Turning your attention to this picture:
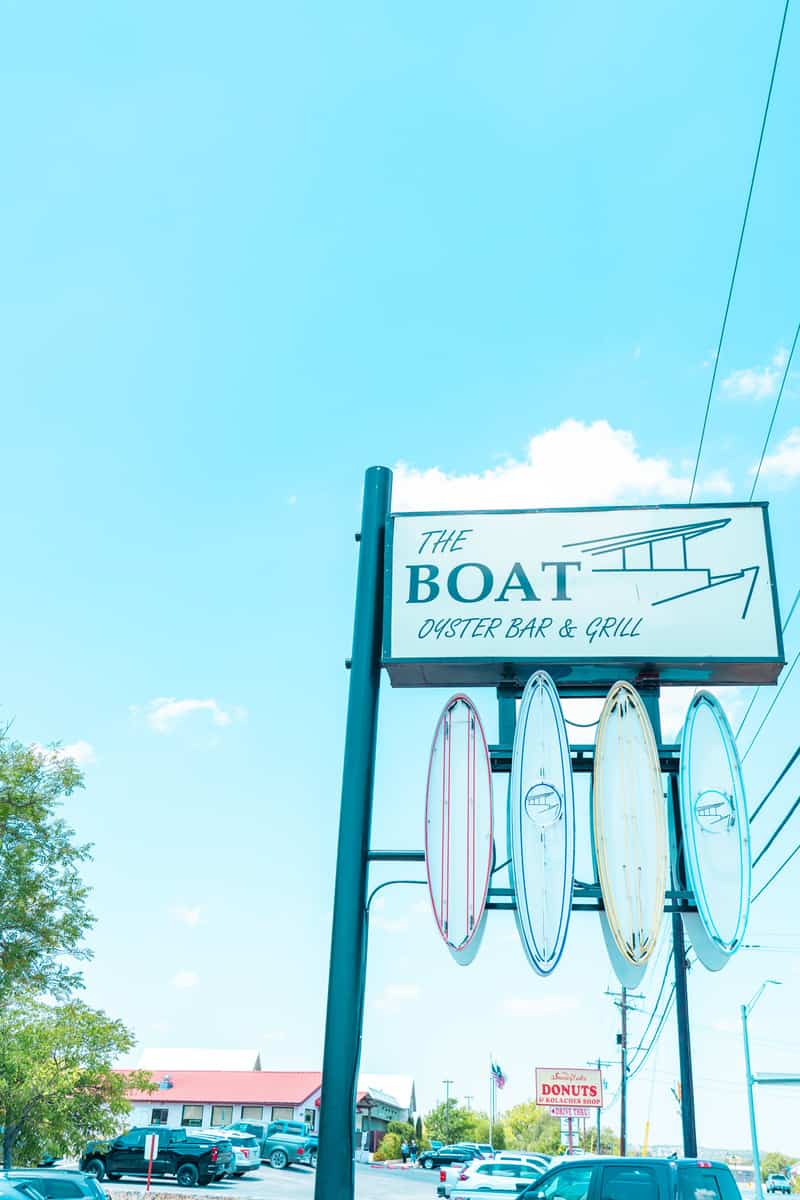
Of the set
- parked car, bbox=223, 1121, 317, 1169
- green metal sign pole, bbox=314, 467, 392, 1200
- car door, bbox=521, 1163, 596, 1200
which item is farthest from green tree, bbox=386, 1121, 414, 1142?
green metal sign pole, bbox=314, 467, 392, 1200

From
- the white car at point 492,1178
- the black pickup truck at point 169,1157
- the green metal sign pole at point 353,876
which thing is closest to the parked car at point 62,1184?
the white car at point 492,1178

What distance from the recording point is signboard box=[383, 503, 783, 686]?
7707mm

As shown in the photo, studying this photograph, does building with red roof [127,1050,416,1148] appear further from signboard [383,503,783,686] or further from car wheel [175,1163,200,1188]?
signboard [383,503,783,686]

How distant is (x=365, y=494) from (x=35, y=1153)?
20150 millimetres

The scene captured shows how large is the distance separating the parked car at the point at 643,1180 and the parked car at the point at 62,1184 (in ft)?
38.1

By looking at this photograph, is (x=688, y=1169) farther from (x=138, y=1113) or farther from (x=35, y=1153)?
(x=138, y=1113)

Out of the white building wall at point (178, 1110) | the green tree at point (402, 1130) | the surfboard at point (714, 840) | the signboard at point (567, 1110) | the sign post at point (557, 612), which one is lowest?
the green tree at point (402, 1130)

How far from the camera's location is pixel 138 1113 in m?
56.1

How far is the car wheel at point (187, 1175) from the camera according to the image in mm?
29328

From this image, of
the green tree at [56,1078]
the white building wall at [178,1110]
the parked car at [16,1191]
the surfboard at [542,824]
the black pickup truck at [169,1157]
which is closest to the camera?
the surfboard at [542,824]

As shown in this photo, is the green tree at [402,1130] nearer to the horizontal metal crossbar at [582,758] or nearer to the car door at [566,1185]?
the car door at [566,1185]

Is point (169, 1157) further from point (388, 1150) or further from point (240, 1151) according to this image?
point (388, 1150)

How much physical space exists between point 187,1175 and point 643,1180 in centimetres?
2454

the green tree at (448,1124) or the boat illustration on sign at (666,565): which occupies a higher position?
the boat illustration on sign at (666,565)
